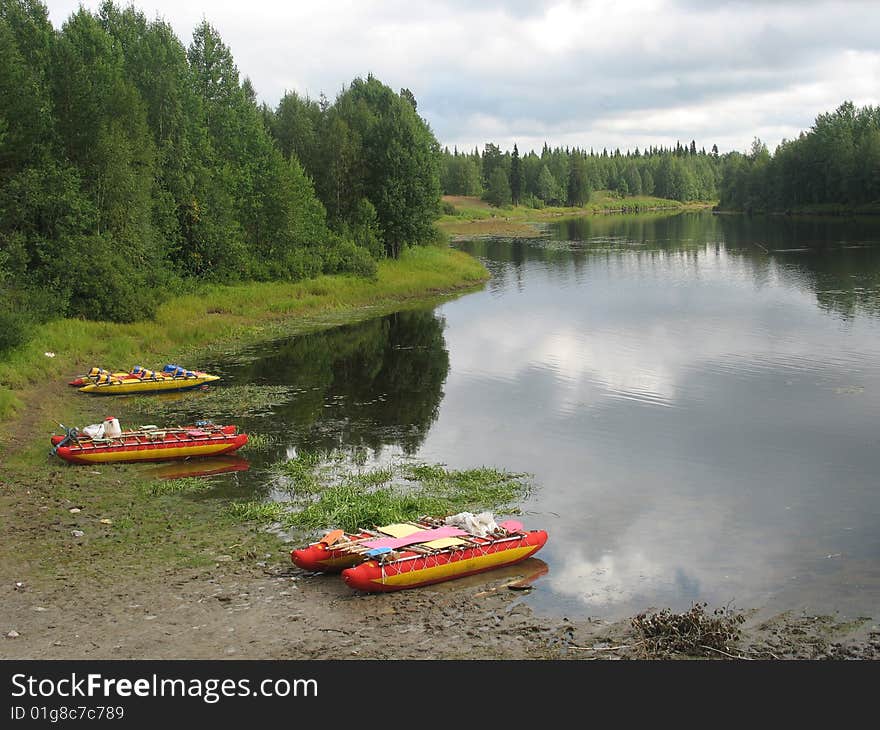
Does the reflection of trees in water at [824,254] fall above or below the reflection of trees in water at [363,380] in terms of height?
above

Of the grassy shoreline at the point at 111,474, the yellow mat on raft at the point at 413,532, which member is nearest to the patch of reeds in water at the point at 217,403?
the grassy shoreline at the point at 111,474

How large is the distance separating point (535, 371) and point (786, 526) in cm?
2151

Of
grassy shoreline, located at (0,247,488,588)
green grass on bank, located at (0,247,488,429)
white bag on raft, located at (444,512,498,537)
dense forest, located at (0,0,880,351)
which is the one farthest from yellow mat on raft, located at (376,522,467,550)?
dense forest, located at (0,0,880,351)

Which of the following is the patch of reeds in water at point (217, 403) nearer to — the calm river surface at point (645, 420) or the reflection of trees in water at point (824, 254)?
the calm river surface at point (645, 420)

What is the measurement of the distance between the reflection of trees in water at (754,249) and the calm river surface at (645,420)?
1597 millimetres

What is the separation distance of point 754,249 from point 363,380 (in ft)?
252

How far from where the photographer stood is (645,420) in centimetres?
3488

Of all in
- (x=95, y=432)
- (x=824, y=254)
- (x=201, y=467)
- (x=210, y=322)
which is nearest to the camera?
(x=95, y=432)

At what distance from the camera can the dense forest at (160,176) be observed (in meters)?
47.6

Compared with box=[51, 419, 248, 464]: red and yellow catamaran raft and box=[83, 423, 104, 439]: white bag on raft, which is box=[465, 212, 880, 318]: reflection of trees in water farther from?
box=[83, 423, 104, 439]: white bag on raft

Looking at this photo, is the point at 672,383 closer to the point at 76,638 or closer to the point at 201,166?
the point at 76,638

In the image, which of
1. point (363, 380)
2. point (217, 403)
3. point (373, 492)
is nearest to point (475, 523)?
point (373, 492)

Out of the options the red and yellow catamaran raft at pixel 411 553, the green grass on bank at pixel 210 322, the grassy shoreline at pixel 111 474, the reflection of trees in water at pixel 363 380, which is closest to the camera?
the red and yellow catamaran raft at pixel 411 553

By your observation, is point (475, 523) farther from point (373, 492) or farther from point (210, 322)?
point (210, 322)
